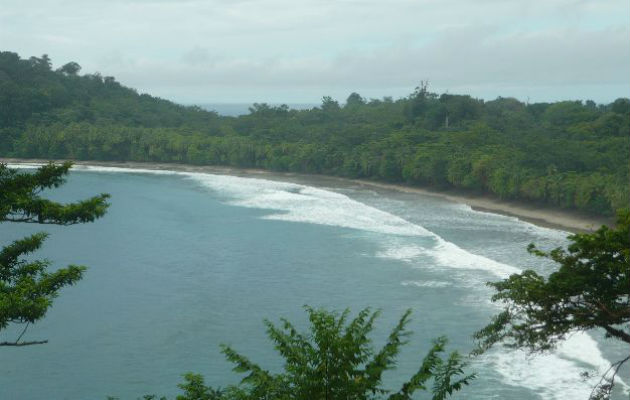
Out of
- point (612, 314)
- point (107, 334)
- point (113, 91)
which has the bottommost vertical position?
point (107, 334)

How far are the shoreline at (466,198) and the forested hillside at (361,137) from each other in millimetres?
631

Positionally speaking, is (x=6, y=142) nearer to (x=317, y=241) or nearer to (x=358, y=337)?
(x=317, y=241)

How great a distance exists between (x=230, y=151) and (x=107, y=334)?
4983cm

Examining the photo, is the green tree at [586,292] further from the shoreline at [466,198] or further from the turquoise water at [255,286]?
the shoreline at [466,198]

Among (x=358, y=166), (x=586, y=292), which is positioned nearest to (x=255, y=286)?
(x=586, y=292)

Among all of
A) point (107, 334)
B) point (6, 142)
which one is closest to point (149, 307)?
point (107, 334)

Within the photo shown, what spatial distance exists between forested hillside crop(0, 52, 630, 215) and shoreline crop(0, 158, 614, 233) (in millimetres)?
631

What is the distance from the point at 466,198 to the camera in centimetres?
4894

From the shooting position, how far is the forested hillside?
144 ft

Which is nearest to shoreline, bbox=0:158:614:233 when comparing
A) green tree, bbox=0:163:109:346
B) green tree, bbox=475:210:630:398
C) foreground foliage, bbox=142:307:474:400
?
green tree, bbox=475:210:630:398

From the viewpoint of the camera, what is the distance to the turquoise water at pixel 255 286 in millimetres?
18516

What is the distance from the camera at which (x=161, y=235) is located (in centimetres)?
3712

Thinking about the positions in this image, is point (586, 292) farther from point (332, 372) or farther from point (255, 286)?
point (255, 286)

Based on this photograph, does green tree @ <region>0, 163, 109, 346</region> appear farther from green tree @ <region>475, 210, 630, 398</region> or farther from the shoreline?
the shoreline
